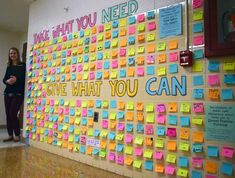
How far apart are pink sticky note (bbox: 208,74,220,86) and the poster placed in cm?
13

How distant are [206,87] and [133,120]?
2.04ft

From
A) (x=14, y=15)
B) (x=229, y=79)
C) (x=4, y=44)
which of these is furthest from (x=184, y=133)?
(x=4, y=44)

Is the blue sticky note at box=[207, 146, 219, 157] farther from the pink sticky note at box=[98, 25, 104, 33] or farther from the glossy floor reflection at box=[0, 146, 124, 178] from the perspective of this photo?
the pink sticky note at box=[98, 25, 104, 33]

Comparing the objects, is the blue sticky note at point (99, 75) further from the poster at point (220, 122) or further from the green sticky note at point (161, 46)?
the poster at point (220, 122)

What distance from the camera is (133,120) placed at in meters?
1.81

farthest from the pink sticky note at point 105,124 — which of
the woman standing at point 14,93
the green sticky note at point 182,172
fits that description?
the woman standing at point 14,93

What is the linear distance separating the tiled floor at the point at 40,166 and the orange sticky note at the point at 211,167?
2.37 feet

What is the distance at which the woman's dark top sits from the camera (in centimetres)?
320

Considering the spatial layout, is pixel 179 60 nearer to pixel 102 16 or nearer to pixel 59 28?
pixel 102 16

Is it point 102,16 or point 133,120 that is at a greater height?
point 102,16

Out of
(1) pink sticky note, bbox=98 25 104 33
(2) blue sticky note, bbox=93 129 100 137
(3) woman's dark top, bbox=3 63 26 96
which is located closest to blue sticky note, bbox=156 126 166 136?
(2) blue sticky note, bbox=93 129 100 137

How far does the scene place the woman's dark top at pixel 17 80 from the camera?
126 inches

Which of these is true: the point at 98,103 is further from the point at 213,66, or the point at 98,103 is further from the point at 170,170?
the point at 213,66

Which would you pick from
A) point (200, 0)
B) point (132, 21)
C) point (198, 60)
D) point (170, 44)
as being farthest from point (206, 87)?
point (132, 21)
